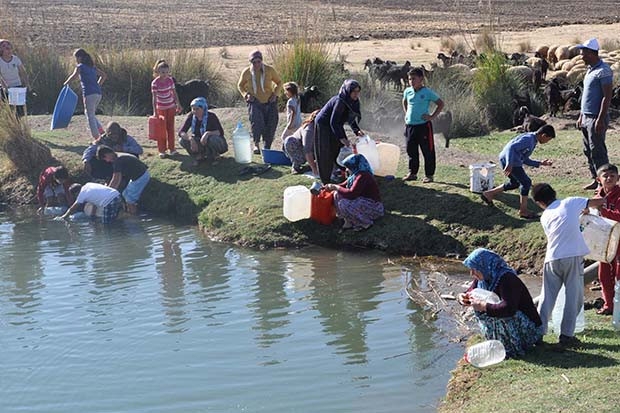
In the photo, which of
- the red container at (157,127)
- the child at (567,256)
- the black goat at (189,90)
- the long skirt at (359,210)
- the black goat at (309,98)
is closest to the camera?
the child at (567,256)

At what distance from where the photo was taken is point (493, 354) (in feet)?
27.3

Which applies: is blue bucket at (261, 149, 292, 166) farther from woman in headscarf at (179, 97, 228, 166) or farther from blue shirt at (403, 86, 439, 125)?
blue shirt at (403, 86, 439, 125)

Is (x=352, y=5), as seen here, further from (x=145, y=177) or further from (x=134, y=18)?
(x=145, y=177)

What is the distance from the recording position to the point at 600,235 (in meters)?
8.81

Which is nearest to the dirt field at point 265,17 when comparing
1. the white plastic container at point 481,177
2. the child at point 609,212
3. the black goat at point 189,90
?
the black goat at point 189,90

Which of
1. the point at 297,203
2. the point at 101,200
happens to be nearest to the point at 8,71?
the point at 101,200

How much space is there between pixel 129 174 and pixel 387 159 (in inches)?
145

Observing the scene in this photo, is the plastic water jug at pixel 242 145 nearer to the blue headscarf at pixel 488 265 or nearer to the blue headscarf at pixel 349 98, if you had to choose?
the blue headscarf at pixel 349 98

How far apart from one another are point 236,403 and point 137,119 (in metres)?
11.4

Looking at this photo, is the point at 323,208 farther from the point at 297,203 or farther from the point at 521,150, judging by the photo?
the point at 521,150

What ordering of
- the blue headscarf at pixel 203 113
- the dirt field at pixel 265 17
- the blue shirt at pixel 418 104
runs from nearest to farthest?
the blue shirt at pixel 418 104
the blue headscarf at pixel 203 113
the dirt field at pixel 265 17

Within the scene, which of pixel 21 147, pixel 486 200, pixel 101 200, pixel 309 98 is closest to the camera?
pixel 486 200

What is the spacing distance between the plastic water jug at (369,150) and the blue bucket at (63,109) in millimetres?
6532

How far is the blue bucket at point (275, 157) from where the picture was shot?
14.9 meters
